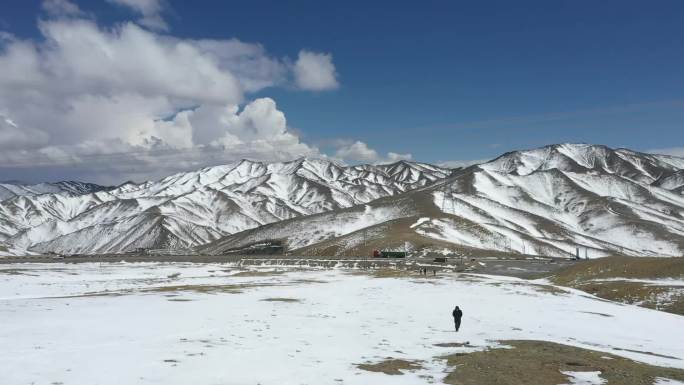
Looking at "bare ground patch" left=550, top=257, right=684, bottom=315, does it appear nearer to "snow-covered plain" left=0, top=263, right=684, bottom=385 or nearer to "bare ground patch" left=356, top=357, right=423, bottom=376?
"snow-covered plain" left=0, top=263, right=684, bottom=385

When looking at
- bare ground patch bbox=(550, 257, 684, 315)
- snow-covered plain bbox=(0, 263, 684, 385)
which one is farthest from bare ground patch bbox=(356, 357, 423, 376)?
bare ground patch bbox=(550, 257, 684, 315)

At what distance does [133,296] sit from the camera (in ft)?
171

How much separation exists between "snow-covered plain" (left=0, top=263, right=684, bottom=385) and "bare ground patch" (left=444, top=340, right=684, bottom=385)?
122 cm

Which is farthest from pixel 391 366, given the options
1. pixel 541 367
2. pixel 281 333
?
pixel 281 333

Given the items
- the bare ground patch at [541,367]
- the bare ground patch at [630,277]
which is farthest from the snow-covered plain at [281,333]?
the bare ground patch at [630,277]

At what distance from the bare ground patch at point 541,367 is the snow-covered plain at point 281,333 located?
122 centimetres

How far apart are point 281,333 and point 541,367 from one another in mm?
Answer: 15192

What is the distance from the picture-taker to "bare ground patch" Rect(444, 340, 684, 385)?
2173cm

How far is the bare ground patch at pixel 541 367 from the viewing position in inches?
855

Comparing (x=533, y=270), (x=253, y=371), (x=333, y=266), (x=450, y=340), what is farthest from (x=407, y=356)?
(x=333, y=266)

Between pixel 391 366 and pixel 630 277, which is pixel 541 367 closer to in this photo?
pixel 391 366

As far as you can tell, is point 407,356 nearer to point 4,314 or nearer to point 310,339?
point 310,339

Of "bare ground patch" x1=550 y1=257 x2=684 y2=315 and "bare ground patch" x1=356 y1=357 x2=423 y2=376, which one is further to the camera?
"bare ground patch" x1=550 y1=257 x2=684 y2=315

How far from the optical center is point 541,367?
2405 centimetres
